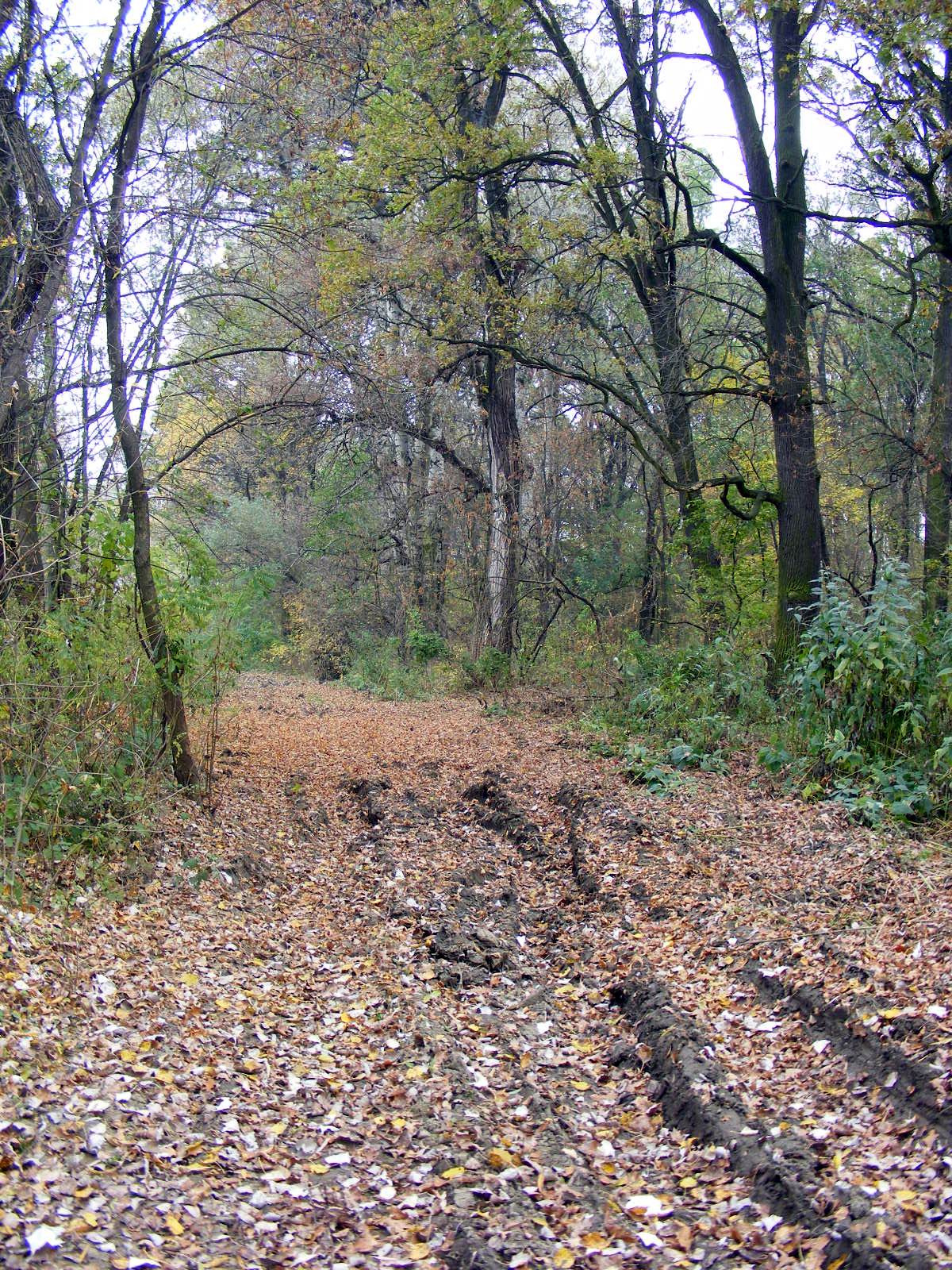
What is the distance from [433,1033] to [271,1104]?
0.93 meters

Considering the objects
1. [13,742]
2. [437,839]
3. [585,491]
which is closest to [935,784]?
[437,839]

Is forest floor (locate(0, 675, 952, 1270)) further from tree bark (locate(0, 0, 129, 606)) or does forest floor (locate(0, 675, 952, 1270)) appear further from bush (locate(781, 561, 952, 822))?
tree bark (locate(0, 0, 129, 606))

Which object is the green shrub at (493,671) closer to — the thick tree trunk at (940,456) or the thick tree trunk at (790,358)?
the thick tree trunk at (790,358)

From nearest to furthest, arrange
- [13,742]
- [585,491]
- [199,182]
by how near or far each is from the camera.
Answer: [13,742] → [199,182] → [585,491]

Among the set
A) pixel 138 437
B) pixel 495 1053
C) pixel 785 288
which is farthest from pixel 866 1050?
pixel 785 288

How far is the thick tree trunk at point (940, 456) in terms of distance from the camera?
1317cm

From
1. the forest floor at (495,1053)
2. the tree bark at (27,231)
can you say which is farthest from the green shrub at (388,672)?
the tree bark at (27,231)

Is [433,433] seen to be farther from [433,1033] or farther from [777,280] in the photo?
[433,1033]

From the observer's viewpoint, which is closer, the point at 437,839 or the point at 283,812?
the point at 437,839

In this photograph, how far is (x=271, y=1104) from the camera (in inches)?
175

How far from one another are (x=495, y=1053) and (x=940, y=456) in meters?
11.3

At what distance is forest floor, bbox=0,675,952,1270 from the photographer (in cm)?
346

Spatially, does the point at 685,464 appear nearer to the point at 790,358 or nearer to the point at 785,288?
the point at 790,358

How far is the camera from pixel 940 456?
13352mm
